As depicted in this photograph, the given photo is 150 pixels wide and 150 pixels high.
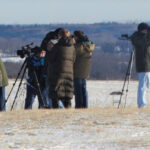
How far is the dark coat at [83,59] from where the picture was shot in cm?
1376

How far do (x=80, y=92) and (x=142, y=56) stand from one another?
1.39m

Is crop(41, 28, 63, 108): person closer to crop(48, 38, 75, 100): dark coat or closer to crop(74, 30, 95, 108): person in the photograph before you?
crop(48, 38, 75, 100): dark coat

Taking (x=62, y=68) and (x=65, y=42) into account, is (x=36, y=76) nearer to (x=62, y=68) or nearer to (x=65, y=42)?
(x=62, y=68)

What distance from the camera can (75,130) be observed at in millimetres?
10211

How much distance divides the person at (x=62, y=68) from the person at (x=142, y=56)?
141cm

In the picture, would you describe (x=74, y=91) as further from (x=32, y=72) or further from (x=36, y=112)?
(x=36, y=112)

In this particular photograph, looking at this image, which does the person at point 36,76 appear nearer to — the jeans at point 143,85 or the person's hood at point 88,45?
the person's hood at point 88,45

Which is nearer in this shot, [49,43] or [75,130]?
[75,130]

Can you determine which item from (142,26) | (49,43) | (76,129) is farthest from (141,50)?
(76,129)

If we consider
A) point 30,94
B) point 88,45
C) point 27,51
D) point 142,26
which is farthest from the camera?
point 30,94

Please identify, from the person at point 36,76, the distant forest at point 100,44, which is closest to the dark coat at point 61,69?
the person at point 36,76

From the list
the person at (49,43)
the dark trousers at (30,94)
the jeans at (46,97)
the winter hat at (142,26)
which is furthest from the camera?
the dark trousers at (30,94)

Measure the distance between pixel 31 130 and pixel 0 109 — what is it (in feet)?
13.9

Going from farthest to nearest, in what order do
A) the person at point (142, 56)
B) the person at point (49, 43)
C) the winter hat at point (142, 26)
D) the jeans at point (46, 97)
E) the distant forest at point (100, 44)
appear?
1. the distant forest at point (100, 44)
2. the jeans at point (46, 97)
3. the person at point (142, 56)
4. the winter hat at point (142, 26)
5. the person at point (49, 43)
